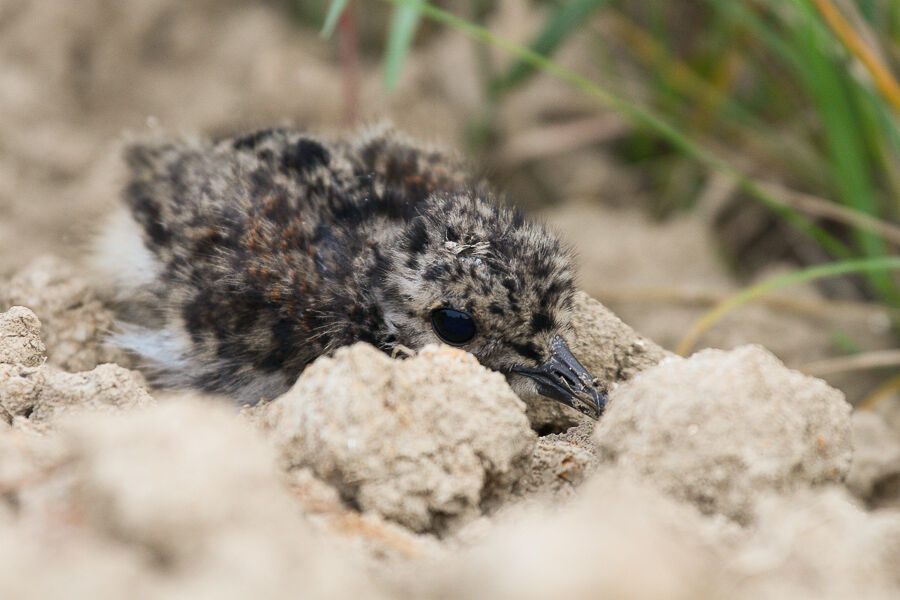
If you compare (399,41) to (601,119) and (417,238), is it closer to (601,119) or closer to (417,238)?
(417,238)

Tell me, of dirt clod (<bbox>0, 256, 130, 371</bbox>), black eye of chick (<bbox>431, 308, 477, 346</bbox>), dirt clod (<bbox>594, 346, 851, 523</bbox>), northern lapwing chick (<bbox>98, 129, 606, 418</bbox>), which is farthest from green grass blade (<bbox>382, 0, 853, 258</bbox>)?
dirt clod (<bbox>594, 346, 851, 523</bbox>)

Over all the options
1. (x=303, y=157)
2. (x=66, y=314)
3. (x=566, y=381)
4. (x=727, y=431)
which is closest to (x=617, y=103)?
(x=303, y=157)

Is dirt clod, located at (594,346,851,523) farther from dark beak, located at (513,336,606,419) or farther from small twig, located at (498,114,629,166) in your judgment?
small twig, located at (498,114,629,166)

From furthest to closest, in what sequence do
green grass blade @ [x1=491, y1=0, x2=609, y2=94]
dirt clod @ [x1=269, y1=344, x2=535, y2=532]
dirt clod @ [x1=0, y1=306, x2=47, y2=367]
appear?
green grass blade @ [x1=491, y1=0, x2=609, y2=94] → dirt clod @ [x1=0, y1=306, x2=47, y2=367] → dirt clod @ [x1=269, y1=344, x2=535, y2=532]

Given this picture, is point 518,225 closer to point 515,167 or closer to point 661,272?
point 661,272

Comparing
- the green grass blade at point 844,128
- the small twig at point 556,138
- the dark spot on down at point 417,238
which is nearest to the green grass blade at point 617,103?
the green grass blade at point 844,128

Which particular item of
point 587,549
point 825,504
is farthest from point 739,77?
point 587,549

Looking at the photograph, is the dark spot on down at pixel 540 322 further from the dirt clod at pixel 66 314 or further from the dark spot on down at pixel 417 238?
the dirt clod at pixel 66 314
